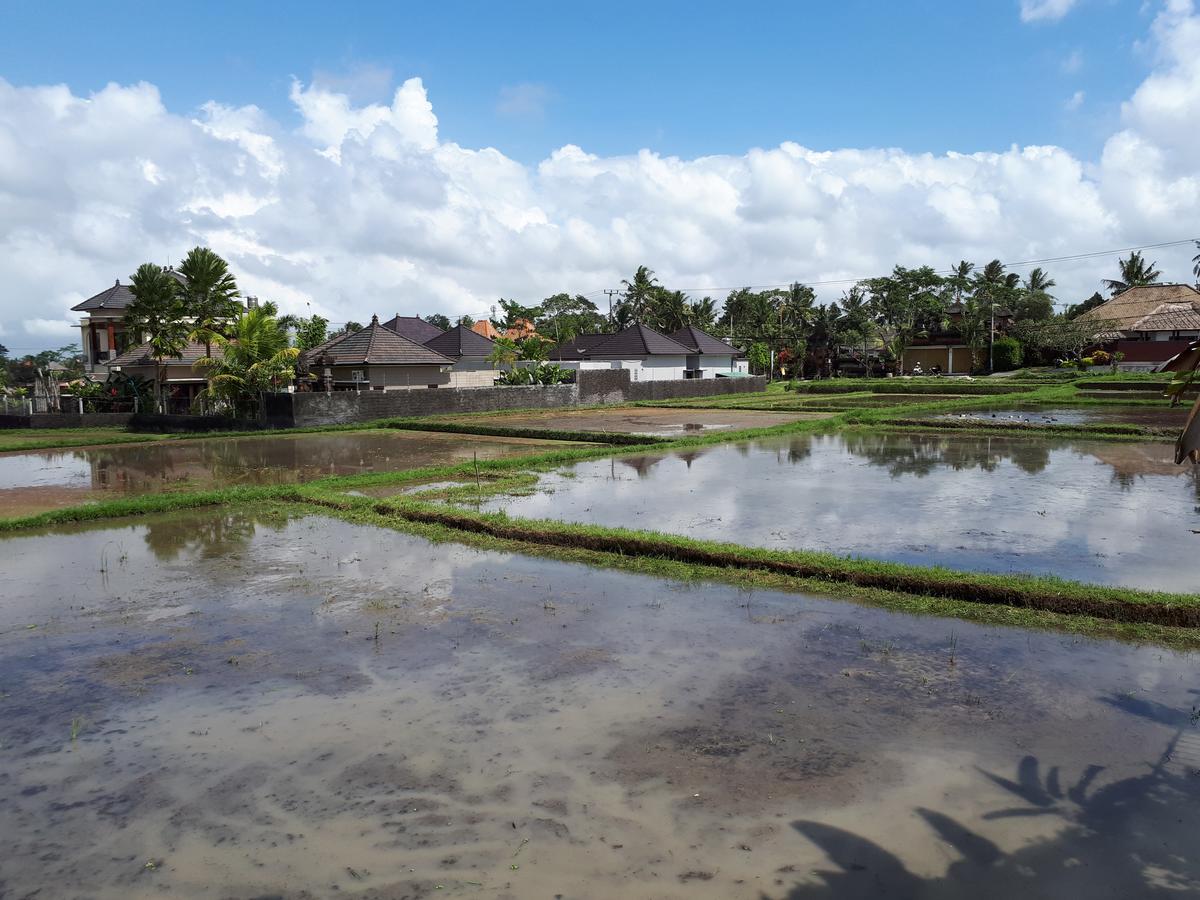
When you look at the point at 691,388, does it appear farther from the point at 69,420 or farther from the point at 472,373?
the point at 69,420

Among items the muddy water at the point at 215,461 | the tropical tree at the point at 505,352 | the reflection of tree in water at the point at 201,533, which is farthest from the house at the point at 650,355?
the reflection of tree in water at the point at 201,533

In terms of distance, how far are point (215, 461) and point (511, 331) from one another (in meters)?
37.4

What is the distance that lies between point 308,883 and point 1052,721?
4.54m

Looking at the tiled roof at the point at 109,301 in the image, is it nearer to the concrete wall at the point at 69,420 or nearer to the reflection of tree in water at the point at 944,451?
the concrete wall at the point at 69,420

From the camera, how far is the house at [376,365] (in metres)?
35.2

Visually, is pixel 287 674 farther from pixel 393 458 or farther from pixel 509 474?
pixel 393 458

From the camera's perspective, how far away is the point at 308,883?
4.11 metres

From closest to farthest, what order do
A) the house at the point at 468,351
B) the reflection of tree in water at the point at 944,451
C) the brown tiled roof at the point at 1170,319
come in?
the reflection of tree in water at the point at 944,451, the house at the point at 468,351, the brown tiled roof at the point at 1170,319

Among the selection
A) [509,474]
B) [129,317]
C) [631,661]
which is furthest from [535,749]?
[129,317]

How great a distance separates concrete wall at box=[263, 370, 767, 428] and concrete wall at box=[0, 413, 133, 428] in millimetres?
7634

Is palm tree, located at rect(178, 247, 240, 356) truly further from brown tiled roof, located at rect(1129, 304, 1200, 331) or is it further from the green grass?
brown tiled roof, located at rect(1129, 304, 1200, 331)

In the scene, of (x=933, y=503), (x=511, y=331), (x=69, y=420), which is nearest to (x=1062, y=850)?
(x=933, y=503)

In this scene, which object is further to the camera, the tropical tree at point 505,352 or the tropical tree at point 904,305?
the tropical tree at point 904,305

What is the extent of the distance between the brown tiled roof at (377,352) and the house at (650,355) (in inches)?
566
